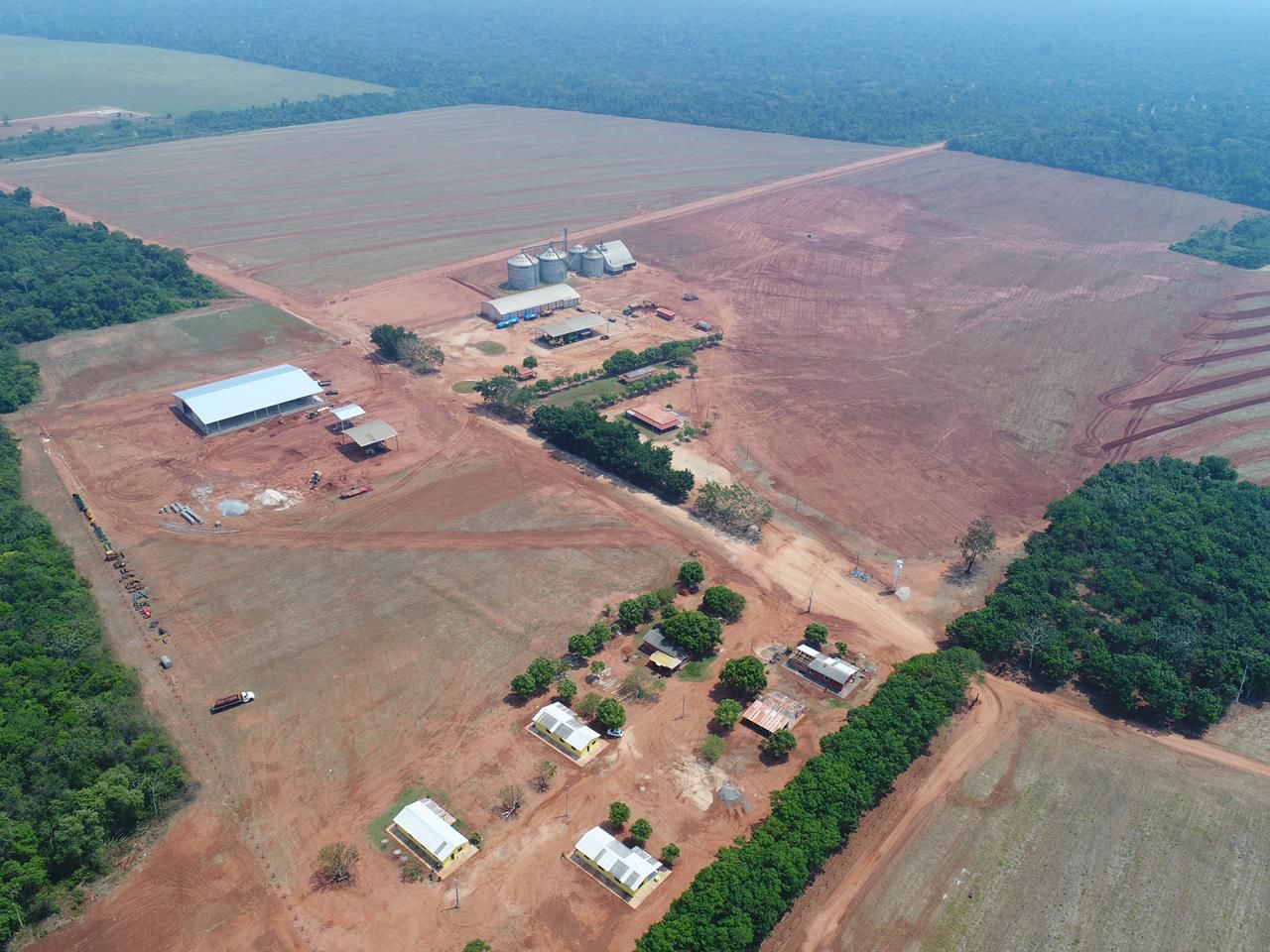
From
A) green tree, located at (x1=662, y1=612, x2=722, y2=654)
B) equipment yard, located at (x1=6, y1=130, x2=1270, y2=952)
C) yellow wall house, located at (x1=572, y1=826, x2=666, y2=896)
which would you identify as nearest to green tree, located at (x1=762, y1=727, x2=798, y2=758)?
equipment yard, located at (x1=6, y1=130, x2=1270, y2=952)

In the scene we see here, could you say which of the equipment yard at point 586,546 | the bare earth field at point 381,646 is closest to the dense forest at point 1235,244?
the equipment yard at point 586,546

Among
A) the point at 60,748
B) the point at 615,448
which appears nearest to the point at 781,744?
the point at 615,448

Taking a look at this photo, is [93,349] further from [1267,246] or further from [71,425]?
[1267,246]

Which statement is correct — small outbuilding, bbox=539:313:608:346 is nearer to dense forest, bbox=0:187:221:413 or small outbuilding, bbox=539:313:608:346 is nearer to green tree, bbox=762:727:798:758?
dense forest, bbox=0:187:221:413

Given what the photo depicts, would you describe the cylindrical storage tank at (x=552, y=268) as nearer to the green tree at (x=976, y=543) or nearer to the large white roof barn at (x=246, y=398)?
the large white roof barn at (x=246, y=398)

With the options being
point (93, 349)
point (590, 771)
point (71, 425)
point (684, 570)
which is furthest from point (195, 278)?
point (590, 771)

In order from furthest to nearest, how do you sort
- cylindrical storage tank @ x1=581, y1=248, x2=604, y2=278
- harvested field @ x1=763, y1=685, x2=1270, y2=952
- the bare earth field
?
cylindrical storage tank @ x1=581, y1=248, x2=604, y2=278 → the bare earth field → harvested field @ x1=763, y1=685, x2=1270, y2=952

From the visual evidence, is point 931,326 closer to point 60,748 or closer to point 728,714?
point 728,714
